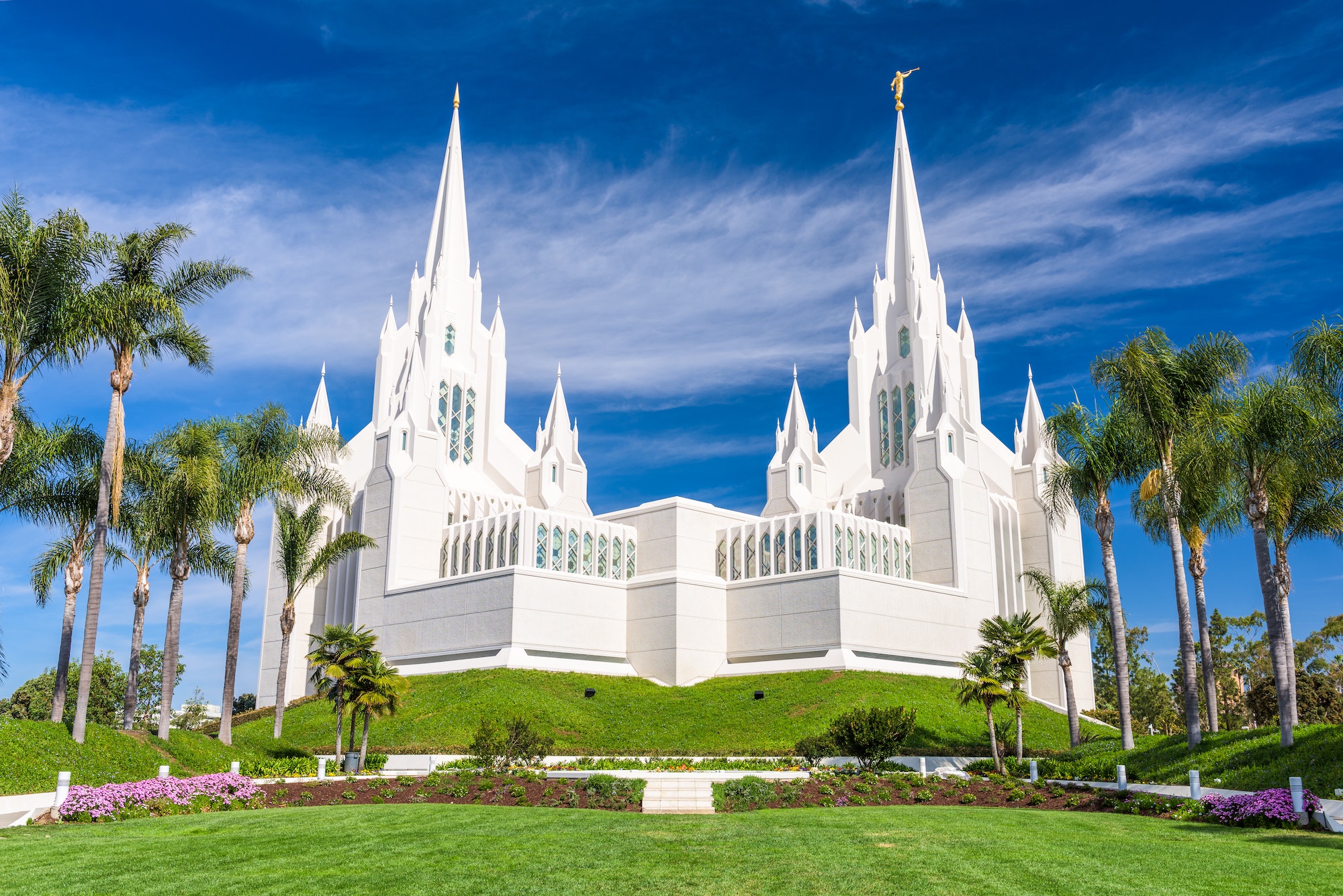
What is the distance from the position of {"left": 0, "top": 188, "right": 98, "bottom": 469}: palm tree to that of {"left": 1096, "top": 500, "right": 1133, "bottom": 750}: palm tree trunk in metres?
26.2

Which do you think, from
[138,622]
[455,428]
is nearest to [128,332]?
[138,622]

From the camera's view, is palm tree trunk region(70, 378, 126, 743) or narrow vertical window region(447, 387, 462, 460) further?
narrow vertical window region(447, 387, 462, 460)

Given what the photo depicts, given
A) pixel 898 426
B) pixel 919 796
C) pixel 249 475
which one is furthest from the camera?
pixel 898 426

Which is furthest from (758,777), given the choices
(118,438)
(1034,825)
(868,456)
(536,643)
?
(868,456)

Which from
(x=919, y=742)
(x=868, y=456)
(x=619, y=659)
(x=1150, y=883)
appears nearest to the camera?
(x=1150, y=883)

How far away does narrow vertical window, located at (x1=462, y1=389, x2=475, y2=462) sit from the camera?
192 feet

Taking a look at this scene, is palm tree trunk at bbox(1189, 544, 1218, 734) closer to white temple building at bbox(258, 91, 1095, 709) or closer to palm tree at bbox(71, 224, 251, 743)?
white temple building at bbox(258, 91, 1095, 709)

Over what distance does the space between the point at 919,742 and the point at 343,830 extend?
68.7ft

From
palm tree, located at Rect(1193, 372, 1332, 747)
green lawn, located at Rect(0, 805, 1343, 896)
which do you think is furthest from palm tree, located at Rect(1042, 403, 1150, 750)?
green lawn, located at Rect(0, 805, 1343, 896)

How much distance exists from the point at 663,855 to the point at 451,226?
53.8m

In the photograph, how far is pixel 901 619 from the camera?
43.8m

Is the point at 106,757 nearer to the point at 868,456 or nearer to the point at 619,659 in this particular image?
the point at 619,659

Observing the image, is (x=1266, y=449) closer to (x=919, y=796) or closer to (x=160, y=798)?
(x=919, y=796)

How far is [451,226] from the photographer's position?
61.8m
